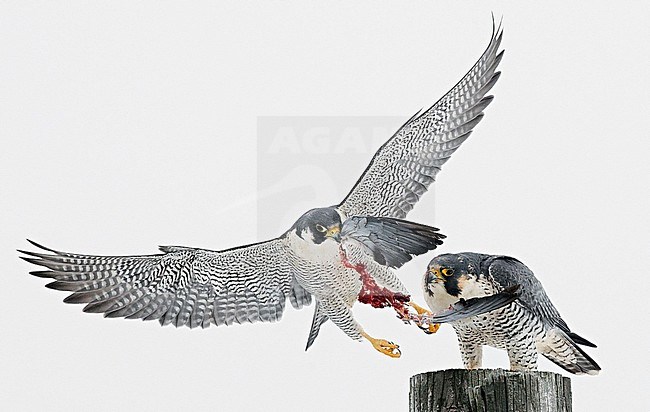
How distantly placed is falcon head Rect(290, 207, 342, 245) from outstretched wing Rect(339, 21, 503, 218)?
502 mm

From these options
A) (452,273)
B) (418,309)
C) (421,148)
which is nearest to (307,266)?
(418,309)

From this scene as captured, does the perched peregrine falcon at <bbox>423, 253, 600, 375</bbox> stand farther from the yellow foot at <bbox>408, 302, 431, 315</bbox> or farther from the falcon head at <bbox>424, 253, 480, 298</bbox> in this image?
the yellow foot at <bbox>408, 302, 431, 315</bbox>

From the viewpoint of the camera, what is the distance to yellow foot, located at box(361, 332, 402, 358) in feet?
7.56

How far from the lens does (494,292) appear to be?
1963 millimetres

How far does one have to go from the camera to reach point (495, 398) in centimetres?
166

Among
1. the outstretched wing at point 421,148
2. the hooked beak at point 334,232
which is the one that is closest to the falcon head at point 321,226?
the hooked beak at point 334,232

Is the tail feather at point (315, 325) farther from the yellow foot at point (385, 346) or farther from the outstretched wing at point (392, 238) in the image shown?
the outstretched wing at point (392, 238)

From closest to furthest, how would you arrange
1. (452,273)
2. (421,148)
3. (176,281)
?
1. (452,273)
2. (176,281)
3. (421,148)

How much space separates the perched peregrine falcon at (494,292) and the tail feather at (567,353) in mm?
87

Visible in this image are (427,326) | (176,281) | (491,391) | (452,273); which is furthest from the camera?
(176,281)

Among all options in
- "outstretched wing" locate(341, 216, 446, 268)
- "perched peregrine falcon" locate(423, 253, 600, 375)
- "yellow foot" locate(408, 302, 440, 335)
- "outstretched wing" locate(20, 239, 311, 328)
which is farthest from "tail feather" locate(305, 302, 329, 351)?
"perched peregrine falcon" locate(423, 253, 600, 375)

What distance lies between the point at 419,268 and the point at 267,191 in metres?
0.99

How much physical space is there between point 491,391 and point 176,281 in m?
1.44

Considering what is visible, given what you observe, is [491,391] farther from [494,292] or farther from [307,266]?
[307,266]
